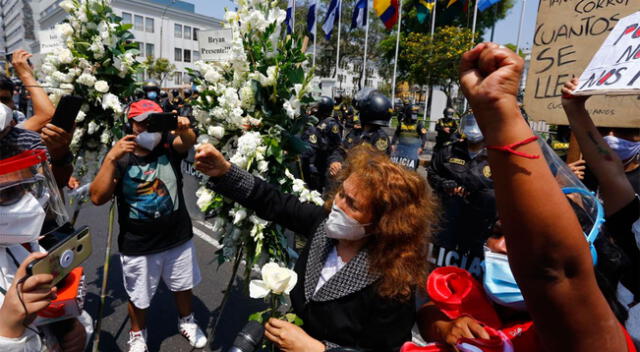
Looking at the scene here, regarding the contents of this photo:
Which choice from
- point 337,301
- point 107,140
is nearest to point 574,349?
point 337,301

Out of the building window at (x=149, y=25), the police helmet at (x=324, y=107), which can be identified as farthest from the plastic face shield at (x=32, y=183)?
the building window at (x=149, y=25)

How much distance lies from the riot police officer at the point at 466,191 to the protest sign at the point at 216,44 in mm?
2901

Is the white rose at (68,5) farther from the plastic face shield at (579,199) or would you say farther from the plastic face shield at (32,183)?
the plastic face shield at (579,199)

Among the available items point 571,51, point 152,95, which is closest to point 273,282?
point 571,51

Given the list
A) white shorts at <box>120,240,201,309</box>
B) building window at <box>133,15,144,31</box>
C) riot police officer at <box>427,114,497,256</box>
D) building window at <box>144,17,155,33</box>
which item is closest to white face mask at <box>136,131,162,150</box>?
white shorts at <box>120,240,201,309</box>

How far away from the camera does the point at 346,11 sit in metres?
31.9

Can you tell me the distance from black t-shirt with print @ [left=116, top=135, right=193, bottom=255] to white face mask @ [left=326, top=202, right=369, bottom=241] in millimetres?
1675

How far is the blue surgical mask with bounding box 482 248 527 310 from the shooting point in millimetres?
1181

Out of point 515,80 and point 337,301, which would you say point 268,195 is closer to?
point 337,301

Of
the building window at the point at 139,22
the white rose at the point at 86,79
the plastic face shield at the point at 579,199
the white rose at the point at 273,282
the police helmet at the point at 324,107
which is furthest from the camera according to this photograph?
the building window at the point at 139,22

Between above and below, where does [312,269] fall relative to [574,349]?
below

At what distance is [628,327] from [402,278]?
2.47 feet

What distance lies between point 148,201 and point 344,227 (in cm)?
179

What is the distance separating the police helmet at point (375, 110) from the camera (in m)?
5.46
